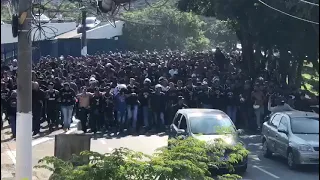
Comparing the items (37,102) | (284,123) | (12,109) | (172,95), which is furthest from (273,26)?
(12,109)

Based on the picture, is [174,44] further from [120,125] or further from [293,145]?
[293,145]

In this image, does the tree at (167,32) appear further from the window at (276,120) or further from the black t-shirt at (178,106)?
the window at (276,120)

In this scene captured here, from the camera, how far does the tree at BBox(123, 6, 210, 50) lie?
50.3 metres

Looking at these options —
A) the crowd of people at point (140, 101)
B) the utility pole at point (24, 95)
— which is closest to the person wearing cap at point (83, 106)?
the crowd of people at point (140, 101)

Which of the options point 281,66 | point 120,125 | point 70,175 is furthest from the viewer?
point 281,66

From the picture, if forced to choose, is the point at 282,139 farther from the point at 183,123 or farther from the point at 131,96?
the point at 131,96

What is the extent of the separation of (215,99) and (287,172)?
7219mm

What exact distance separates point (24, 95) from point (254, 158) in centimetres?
803

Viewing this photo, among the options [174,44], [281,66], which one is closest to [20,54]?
[281,66]

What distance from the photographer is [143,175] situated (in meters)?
8.52

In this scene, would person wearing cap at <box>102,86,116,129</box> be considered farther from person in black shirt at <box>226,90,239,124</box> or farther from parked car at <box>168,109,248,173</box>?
parked car at <box>168,109,248,173</box>

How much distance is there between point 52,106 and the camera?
2097cm

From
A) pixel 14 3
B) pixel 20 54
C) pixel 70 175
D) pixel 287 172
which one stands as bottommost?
pixel 287 172

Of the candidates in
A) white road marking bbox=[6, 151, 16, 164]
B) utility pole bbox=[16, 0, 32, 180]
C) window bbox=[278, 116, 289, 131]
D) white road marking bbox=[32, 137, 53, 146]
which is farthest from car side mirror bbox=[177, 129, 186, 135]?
utility pole bbox=[16, 0, 32, 180]
